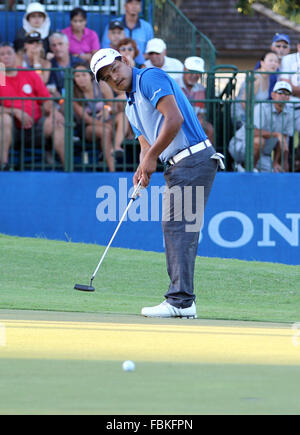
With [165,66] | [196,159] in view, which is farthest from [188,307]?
[165,66]

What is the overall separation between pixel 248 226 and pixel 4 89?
3.52 metres

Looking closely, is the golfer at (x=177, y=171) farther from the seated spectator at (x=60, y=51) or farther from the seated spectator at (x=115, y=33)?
the seated spectator at (x=115, y=33)

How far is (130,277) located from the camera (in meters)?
10.9

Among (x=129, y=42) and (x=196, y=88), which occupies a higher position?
(x=129, y=42)

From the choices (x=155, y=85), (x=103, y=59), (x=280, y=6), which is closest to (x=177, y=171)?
(x=155, y=85)

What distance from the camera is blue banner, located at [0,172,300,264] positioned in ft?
43.7

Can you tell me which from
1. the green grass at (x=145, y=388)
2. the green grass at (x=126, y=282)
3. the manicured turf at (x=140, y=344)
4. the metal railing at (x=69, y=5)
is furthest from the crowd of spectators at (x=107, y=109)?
the green grass at (x=145, y=388)

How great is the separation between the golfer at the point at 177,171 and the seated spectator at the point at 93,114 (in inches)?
224

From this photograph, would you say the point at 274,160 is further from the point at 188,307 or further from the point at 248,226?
the point at 188,307

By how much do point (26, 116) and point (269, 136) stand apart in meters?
3.13

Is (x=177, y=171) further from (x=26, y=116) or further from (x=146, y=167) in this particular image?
(x=26, y=116)

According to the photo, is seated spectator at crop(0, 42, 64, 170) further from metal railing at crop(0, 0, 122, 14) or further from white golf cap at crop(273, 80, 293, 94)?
metal railing at crop(0, 0, 122, 14)

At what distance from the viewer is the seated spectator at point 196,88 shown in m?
13.5

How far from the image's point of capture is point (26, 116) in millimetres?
13469
